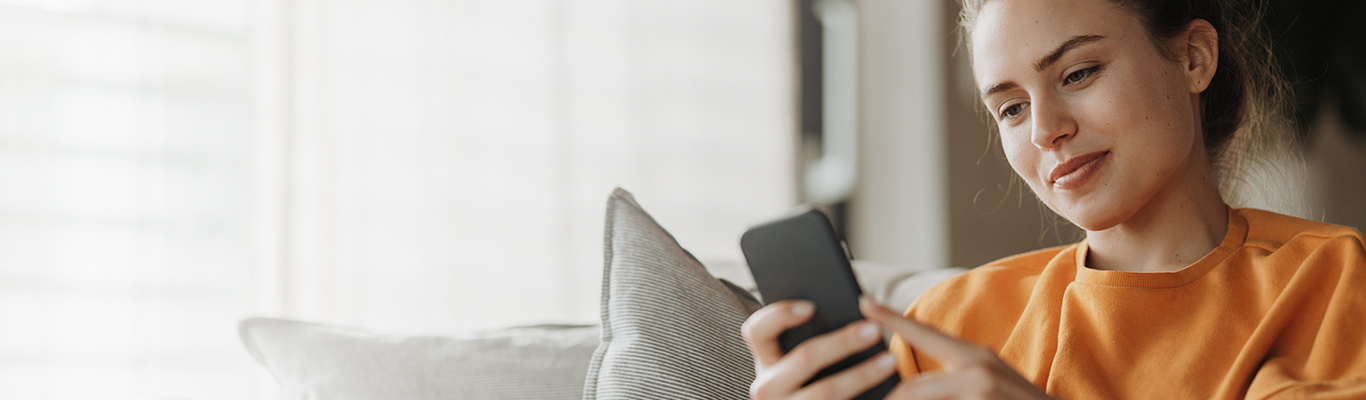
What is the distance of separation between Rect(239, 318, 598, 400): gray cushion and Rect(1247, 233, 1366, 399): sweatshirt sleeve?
28.2 inches

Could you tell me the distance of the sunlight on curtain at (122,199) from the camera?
1666mm

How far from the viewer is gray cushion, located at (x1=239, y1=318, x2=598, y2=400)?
1040 mm

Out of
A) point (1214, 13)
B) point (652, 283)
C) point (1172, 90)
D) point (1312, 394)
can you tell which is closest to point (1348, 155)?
point (1214, 13)

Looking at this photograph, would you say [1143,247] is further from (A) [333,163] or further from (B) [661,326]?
(A) [333,163]

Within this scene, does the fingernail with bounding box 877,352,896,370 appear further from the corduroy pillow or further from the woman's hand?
the corduroy pillow

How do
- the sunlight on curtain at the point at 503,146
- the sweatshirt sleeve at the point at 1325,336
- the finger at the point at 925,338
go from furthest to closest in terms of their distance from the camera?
the sunlight on curtain at the point at 503,146 < the sweatshirt sleeve at the point at 1325,336 < the finger at the point at 925,338

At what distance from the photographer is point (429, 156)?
2.04m

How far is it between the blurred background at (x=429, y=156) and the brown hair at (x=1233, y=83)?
310mm

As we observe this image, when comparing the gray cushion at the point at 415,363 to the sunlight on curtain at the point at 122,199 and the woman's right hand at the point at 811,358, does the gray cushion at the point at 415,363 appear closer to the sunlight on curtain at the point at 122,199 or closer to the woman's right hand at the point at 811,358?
the woman's right hand at the point at 811,358

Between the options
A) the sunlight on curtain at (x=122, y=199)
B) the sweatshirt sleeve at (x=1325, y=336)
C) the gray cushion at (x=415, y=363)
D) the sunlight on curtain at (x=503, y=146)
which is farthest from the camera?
the sunlight on curtain at (x=503, y=146)

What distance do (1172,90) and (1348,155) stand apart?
49.4 inches

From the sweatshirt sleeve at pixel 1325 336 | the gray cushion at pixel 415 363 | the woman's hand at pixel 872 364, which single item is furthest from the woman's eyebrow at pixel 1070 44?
the gray cushion at pixel 415 363

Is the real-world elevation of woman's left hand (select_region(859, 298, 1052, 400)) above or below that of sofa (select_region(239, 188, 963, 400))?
above

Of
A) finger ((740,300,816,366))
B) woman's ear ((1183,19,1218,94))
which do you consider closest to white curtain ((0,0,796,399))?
finger ((740,300,816,366))
